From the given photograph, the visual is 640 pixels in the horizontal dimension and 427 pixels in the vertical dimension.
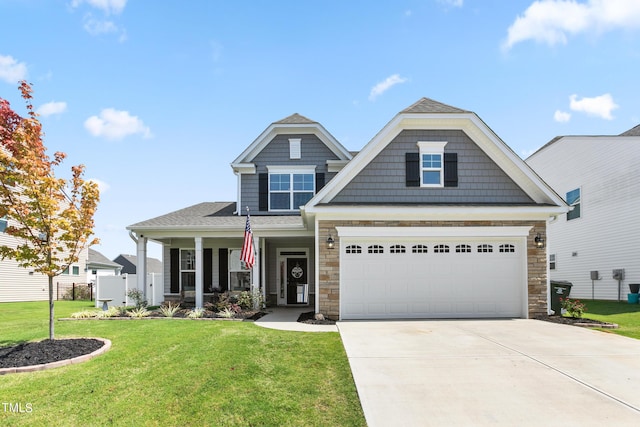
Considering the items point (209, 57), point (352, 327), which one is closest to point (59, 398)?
point (352, 327)

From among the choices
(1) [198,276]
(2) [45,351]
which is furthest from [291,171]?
(2) [45,351]

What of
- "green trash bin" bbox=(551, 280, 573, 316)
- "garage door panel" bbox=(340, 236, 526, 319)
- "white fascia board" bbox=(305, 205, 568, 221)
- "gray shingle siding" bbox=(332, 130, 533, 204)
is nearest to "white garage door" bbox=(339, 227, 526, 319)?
"garage door panel" bbox=(340, 236, 526, 319)

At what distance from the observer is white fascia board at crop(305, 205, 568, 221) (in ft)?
39.7

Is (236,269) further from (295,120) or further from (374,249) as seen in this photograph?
(374,249)

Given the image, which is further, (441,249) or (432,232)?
(441,249)

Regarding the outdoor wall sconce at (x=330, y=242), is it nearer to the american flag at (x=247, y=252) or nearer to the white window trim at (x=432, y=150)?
the american flag at (x=247, y=252)

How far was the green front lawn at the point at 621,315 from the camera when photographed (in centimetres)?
1070

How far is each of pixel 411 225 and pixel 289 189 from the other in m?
6.14

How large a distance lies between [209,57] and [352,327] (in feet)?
26.9

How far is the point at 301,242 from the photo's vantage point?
17.7m

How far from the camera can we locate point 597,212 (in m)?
20.2

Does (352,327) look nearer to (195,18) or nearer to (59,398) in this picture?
(59,398)

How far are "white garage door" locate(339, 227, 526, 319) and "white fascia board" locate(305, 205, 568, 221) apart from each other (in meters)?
0.43

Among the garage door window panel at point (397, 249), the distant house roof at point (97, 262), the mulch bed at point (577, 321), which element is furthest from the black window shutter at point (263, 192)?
the distant house roof at point (97, 262)
